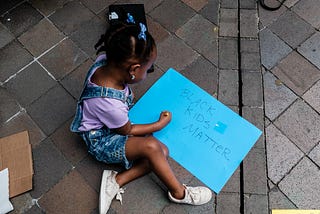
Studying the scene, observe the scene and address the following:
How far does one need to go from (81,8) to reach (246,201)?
1654mm

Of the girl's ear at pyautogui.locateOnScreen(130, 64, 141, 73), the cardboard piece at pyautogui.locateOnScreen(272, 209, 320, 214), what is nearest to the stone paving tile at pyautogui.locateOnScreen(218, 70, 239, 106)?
the cardboard piece at pyautogui.locateOnScreen(272, 209, 320, 214)

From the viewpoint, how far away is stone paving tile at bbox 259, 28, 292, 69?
230cm

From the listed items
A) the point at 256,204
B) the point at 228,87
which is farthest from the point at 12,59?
the point at 256,204

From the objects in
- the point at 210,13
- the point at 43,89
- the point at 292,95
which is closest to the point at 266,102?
the point at 292,95

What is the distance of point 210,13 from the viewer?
2510 millimetres

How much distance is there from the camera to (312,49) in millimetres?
2340

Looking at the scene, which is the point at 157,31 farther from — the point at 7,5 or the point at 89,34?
the point at 7,5

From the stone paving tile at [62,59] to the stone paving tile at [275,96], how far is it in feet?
3.69

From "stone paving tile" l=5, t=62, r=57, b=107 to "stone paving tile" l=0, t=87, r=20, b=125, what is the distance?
3cm

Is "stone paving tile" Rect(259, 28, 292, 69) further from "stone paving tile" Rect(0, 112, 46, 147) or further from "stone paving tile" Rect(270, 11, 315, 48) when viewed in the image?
"stone paving tile" Rect(0, 112, 46, 147)

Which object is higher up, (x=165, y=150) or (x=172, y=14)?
(x=172, y=14)

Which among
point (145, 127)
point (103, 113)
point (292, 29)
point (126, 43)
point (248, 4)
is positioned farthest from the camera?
point (248, 4)

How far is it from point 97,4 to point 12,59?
68cm

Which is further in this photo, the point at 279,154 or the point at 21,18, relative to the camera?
the point at 21,18
